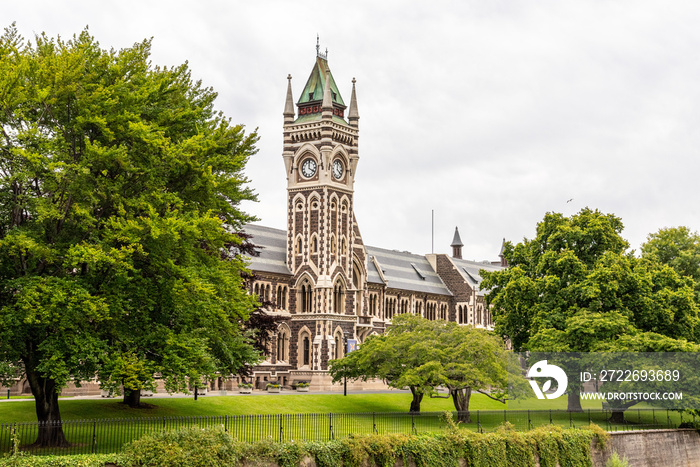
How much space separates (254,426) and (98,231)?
8.78 m

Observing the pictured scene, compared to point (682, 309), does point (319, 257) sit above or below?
A: above

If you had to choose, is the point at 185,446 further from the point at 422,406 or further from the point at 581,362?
the point at 422,406

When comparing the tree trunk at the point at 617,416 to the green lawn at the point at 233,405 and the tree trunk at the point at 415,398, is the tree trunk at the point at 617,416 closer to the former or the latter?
the tree trunk at the point at 415,398

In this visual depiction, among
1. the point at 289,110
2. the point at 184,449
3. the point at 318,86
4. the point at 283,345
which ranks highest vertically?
the point at 318,86

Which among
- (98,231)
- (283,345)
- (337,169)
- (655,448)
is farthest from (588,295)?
(337,169)

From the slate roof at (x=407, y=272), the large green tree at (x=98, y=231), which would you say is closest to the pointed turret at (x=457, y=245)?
the slate roof at (x=407, y=272)

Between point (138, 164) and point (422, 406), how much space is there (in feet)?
107

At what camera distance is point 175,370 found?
29094 mm

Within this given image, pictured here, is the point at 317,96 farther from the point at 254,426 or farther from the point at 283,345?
the point at 254,426

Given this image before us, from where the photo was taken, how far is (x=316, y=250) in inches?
3022

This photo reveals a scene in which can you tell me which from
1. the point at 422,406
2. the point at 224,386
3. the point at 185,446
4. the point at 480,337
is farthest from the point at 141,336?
the point at 224,386

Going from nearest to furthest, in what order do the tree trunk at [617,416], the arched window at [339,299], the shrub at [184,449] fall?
the shrub at [184,449], the tree trunk at [617,416], the arched window at [339,299]

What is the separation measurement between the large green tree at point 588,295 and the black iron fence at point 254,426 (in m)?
5.52

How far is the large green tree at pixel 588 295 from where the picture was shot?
48156 millimetres
